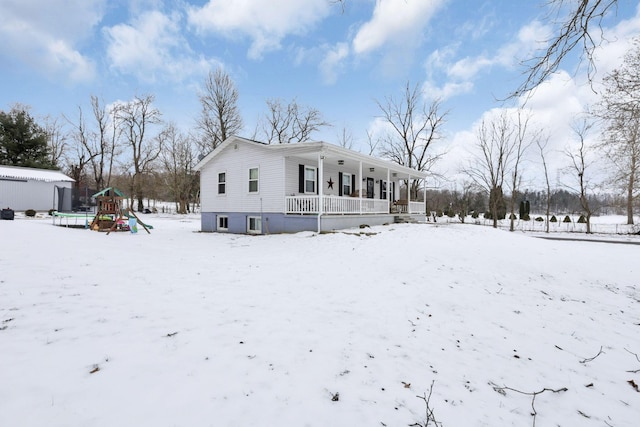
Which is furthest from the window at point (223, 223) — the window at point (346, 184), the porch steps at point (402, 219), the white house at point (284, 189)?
the porch steps at point (402, 219)

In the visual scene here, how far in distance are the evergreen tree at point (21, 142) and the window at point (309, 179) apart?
34408mm

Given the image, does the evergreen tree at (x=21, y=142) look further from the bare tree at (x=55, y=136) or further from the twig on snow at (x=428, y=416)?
the twig on snow at (x=428, y=416)

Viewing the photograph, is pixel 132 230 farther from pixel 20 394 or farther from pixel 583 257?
pixel 583 257

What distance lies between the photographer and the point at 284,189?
42.0 feet

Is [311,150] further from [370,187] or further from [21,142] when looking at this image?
[21,142]

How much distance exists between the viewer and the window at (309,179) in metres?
14.1

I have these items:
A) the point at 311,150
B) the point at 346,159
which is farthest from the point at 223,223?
the point at 346,159

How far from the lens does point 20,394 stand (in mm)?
2129

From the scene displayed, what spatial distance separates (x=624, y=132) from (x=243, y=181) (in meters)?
15.9

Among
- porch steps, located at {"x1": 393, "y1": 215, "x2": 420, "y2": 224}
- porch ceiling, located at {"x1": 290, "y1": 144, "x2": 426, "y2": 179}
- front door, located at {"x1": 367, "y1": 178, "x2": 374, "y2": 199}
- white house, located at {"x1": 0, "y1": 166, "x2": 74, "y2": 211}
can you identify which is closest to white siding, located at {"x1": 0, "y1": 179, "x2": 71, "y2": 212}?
white house, located at {"x1": 0, "y1": 166, "x2": 74, "y2": 211}

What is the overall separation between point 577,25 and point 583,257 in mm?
10070

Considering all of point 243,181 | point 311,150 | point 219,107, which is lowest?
point 243,181

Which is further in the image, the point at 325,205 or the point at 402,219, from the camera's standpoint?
the point at 402,219

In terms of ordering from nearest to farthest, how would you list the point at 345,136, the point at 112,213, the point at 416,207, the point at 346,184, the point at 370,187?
1. the point at 112,213
2. the point at 346,184
3. the point at 370,187
4. the point at 416,207
5. the point at 345,136
